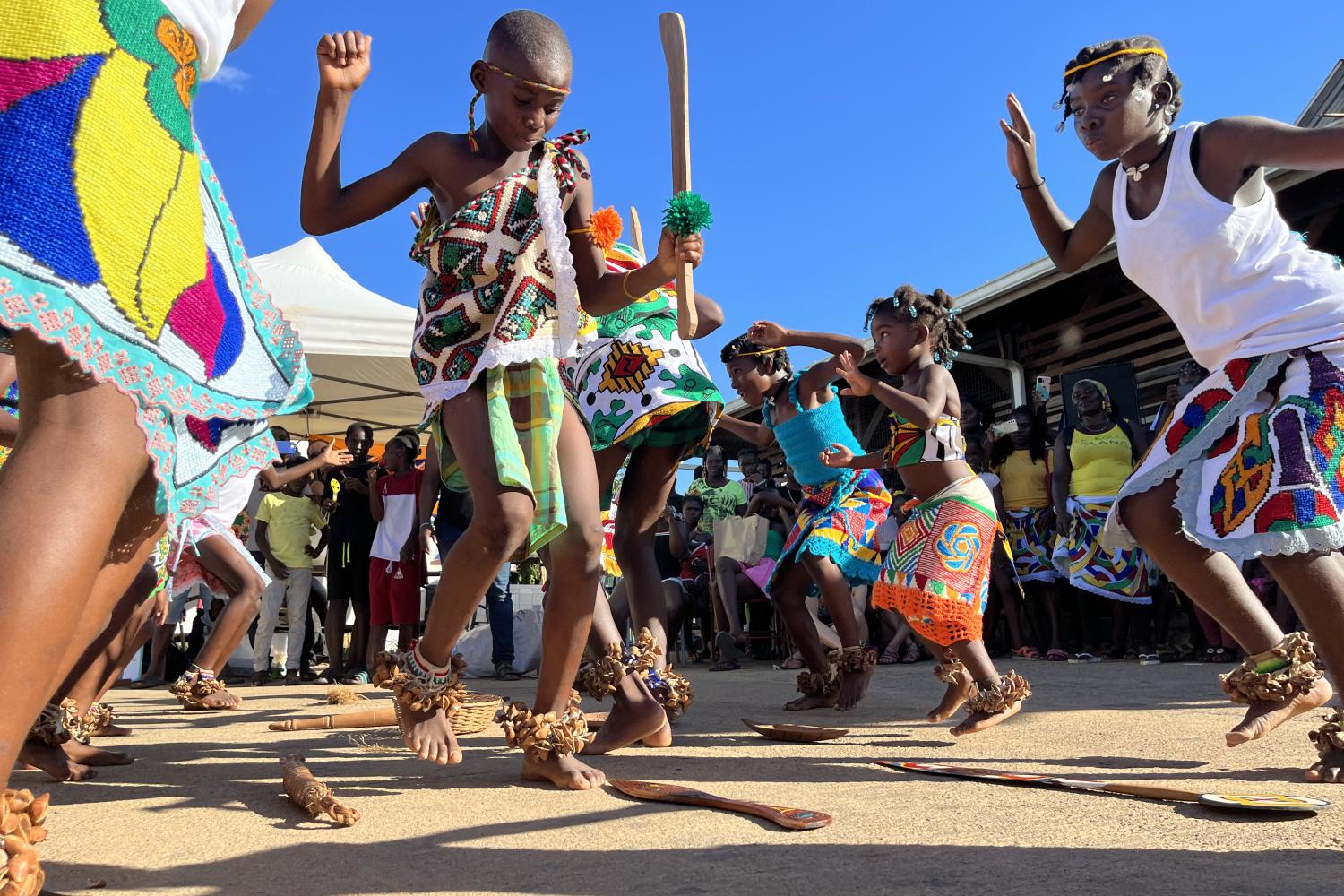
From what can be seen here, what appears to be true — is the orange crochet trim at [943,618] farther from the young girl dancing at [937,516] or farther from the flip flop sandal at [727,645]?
the flip flop sandal at [727,645]

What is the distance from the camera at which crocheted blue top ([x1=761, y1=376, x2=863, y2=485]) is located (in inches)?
219

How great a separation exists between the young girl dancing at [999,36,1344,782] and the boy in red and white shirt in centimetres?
604

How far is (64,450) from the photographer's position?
146 centimetres

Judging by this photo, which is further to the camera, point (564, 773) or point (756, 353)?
point (756, 353)

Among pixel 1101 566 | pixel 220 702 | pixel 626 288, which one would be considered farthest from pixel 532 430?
pixel 1101 566

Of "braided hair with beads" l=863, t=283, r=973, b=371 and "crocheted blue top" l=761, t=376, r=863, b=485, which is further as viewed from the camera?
"crocheted blue top" l=761, t=376, r=863, b=485

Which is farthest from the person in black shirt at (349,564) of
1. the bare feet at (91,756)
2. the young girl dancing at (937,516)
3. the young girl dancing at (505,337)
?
the young girl dancing at (505,337)

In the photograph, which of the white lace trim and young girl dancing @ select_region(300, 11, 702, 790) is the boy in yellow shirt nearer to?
young girl dancing @ select_region(300, 11, 702, 790)

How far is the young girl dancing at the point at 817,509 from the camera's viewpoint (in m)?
4.95

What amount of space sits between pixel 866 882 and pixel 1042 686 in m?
4.43

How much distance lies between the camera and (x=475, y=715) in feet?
14.0

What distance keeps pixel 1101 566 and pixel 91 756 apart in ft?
22.5

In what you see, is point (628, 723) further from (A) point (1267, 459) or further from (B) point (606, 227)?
(A) point (1267, 459)

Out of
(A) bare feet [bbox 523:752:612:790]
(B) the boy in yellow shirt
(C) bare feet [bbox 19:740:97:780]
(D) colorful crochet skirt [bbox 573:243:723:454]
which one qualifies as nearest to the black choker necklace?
(D) colorful crochet skirt [bbox 573:243:723:454]
